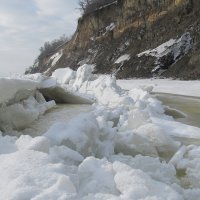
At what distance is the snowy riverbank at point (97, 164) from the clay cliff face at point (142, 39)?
2358 cm

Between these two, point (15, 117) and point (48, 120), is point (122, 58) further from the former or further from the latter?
point (15, 117)

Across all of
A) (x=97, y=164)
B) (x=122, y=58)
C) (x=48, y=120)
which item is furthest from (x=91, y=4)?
(x=97, y=164)

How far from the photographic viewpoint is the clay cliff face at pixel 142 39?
35719mm

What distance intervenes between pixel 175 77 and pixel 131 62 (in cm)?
1003

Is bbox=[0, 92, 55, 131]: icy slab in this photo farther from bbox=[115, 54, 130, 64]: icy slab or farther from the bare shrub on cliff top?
the bare shrub on cliff top

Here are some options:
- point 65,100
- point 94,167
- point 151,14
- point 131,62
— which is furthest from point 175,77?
point 94,167

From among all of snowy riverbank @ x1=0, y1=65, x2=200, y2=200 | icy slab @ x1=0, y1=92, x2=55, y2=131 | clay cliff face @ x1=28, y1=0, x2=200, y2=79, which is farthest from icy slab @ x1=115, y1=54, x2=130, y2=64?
snowy riverbank @ x1=0, y1=65, x2=200, y2=200

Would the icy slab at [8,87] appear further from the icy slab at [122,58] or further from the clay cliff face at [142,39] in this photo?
the icy slab at [122,58]

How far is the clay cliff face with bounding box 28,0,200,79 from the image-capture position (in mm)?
35719

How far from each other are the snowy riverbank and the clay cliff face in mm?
23578

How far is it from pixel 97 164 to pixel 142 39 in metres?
41.1

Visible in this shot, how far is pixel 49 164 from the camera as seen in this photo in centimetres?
436

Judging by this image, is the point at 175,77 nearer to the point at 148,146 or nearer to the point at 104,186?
the point at 148,146

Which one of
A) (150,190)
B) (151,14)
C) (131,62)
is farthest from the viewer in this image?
(151,14)
